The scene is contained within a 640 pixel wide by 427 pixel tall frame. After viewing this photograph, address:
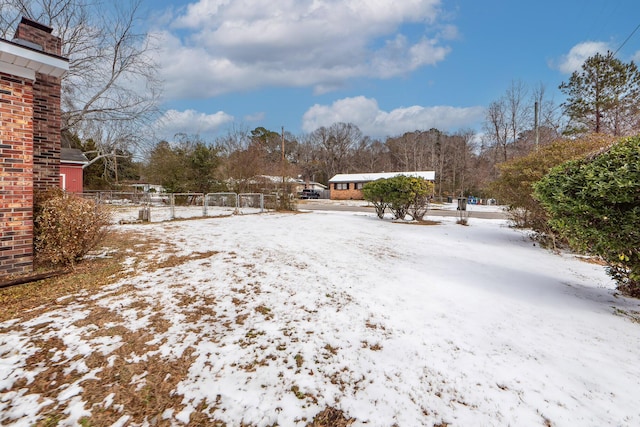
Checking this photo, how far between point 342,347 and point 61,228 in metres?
4.68

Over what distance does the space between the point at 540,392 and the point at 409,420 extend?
3.55 feet

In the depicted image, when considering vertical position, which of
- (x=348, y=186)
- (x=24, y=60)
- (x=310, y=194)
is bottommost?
(x=310, y=194)

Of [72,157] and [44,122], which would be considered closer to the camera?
[44,122]

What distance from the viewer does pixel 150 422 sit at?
1763mm

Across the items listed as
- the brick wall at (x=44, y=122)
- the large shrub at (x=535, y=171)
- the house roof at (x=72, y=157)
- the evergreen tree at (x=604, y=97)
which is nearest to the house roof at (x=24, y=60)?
the brick wall at (x=44, y=122)

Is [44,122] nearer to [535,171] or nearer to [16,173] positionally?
[16,173]

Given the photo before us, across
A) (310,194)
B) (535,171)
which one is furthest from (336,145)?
(535,171)

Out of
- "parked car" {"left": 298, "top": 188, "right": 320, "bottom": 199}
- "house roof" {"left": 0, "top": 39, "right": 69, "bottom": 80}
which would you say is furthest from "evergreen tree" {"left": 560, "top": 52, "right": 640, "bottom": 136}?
"parked car" {"left": 298, "top": 188, "right": 320, "bottom": 199}

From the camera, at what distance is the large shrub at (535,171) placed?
23.9ft

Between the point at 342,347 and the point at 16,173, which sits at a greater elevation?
the point at 16,173

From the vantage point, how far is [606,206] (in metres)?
3.58

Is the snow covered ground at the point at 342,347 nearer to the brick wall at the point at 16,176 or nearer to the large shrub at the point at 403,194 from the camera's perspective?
the brick wall at the point at 16,176

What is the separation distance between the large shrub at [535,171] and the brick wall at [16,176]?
9890 mm

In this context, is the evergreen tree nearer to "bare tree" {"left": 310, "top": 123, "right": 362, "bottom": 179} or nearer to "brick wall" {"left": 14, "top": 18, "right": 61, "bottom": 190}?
"brick wall" {"left": 14, "top": 18, "right": 61, "bottom": 190}
